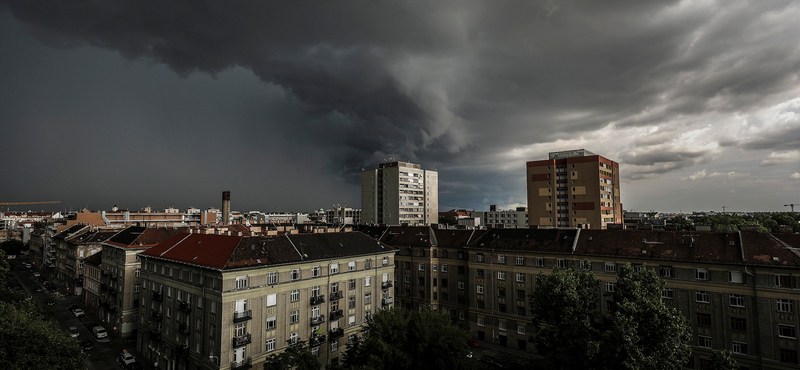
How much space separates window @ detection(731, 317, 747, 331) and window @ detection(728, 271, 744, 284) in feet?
16.0

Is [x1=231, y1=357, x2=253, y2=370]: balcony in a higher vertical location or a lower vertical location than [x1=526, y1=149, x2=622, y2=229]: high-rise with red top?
lower

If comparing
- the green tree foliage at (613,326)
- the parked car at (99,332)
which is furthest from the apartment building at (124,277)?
the green tree foliage at (613,326)

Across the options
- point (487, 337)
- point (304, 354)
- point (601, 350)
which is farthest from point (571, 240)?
point (304, 354)

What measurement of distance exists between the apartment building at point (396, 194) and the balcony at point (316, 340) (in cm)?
12489

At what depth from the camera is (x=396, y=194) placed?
7215 inches

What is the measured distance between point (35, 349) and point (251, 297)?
20699mm

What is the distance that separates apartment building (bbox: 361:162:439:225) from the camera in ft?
602

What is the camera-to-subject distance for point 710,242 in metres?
54.1

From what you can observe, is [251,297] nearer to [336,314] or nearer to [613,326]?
[336,314]

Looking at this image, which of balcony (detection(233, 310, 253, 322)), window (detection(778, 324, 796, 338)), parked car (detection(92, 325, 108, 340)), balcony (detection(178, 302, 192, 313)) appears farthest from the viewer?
parked car (detection(92, 325, 108, 340))

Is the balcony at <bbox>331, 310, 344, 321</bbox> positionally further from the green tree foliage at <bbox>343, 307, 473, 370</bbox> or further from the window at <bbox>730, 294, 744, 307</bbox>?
the window at <bbox>730, 294, 744, 307</bbox>

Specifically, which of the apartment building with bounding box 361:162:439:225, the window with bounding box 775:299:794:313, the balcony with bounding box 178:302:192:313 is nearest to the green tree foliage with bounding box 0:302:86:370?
the balcony with bounding box 178:302:192:313

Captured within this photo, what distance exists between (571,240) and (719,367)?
106 feet

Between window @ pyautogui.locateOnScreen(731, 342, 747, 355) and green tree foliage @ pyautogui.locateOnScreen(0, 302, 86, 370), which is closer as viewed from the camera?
green tree foliage @ pyautogui.locateOnScreen(0, 302, 86, 370)
